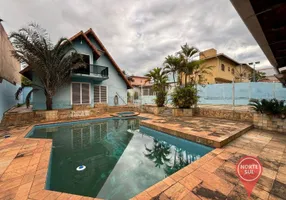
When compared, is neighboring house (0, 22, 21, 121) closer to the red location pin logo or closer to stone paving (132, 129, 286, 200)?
stone paving (132, 129, 286, 200)

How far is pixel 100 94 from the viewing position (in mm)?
13836

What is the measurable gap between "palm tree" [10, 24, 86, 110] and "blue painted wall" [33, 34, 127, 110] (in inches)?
56.8

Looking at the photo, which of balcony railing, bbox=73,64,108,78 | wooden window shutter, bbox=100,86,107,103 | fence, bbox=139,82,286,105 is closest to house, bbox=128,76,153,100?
fence, bbox=139,82,286,105

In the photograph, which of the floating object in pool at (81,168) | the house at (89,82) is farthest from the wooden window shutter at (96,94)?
the floating object in pool at (81,168)

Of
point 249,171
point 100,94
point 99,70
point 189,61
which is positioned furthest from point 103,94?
point 249,171

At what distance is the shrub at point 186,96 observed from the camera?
30.9 ft

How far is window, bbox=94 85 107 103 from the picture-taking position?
13470mm

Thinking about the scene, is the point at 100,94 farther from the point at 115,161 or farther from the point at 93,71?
the point at 115,161

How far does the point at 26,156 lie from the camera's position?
12.4ft

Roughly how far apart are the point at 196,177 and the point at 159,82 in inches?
377

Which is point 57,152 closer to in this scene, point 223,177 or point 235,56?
point 223,177

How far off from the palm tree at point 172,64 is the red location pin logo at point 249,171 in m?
9.29

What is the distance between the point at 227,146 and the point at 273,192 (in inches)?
85.8

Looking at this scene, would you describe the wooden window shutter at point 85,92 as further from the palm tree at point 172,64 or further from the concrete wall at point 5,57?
the palm tree at point 172,64
